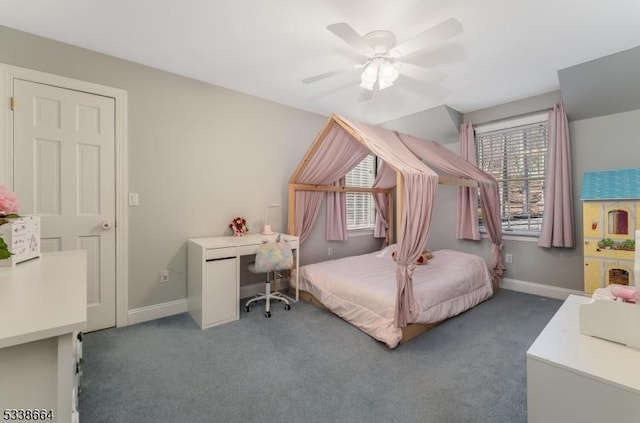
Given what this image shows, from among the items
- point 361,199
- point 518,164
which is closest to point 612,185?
point 518,164

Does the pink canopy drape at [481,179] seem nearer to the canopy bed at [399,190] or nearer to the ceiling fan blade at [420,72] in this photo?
the canopy bed at [399,190]

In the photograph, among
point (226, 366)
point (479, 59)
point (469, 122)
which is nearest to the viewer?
point (226, 366)

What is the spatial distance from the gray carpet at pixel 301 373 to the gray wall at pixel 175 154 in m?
0.72

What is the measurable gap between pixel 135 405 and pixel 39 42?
2.84 meters

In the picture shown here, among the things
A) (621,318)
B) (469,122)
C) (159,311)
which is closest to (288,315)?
(159,311)

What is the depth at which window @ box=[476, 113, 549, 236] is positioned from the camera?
3.55 metres

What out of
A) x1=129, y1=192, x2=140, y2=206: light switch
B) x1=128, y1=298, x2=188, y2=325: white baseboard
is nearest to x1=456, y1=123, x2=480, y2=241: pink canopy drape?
x1=128, y1=298, x2=188, y2=325: white baseboard

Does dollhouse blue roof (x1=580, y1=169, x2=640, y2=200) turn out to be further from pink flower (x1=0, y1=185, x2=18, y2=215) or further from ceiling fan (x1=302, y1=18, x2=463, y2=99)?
pink flower (x1=0, y1=185, x2=18, y2=215)

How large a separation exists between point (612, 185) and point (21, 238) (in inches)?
183

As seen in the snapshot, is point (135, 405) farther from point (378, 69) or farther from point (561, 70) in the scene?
point (561, 70)

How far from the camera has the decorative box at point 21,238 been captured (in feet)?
4.35

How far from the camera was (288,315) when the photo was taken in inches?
112

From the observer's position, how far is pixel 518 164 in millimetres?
3730

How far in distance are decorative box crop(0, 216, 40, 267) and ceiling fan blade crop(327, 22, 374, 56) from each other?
1974 millimetres
